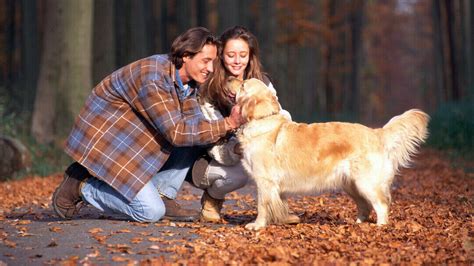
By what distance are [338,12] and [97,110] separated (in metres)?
30.5

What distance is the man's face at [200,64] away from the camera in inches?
259

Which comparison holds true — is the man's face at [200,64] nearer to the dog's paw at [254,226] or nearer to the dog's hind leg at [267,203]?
the dog's hind leg at [267,203]

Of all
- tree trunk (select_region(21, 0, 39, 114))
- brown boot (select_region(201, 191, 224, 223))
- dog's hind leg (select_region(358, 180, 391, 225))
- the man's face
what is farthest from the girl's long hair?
tree trunk (select_region(21, 0, 39, 114))

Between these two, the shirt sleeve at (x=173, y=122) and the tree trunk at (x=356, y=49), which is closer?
the shirt sleeve at (x=173, y=122)

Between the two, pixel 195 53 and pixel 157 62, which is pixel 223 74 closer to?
pixel 195 53

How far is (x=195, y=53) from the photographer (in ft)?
21.5

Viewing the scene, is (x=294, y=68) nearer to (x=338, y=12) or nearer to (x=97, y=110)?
(x=338, y=12)

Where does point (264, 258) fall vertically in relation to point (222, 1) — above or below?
below

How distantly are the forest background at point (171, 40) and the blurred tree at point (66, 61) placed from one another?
0.02 m

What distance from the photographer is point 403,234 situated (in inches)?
233

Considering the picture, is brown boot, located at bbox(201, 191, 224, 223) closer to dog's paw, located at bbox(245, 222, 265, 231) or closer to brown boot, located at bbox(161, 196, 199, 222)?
brown boot, located at bbox(161, 196, 199, 222)

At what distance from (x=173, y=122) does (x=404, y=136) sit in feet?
6.59

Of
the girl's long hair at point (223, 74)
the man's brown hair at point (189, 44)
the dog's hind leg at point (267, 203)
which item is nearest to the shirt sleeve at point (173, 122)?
the man's brown hair at point (189, 44)

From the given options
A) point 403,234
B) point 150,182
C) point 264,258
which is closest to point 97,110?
point 150,182
